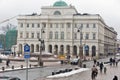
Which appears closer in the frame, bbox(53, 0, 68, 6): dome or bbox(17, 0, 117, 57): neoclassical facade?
bbox(17, 0, 117, 57): neoclassical facade

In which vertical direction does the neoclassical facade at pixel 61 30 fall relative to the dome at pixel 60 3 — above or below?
below

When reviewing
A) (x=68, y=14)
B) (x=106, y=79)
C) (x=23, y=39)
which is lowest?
(x=106, y=79)

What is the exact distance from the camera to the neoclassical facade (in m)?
136

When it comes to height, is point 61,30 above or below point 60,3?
below

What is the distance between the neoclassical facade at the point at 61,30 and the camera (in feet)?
448

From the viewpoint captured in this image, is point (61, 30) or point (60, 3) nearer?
point (61, 30)

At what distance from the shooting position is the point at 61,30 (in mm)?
139875

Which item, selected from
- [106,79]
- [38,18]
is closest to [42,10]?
[38,18]

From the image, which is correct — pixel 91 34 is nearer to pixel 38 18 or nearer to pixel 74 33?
pixel 74 33

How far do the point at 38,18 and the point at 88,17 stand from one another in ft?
62.3

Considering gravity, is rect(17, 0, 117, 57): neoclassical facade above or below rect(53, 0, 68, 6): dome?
below

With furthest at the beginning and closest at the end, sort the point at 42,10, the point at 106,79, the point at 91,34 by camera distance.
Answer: the point at 42,10 < the point at 91,34 < the point at 106,79

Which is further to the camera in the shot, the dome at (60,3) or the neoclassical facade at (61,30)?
the dome at (60,3)

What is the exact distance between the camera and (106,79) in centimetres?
3512
